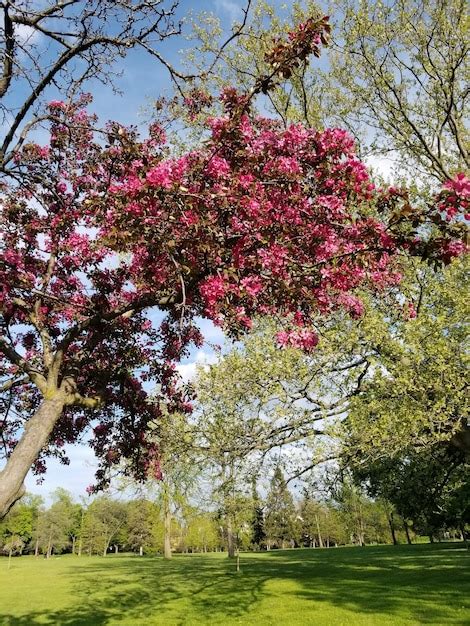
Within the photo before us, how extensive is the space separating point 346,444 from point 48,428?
12386mm

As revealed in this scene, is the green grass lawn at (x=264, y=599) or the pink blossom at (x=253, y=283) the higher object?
the pink blossom at (x=253, y=283)

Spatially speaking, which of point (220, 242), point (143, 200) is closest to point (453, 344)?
point (220, 242)

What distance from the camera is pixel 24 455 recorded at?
18.2 ft

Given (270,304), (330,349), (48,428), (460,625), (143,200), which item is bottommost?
(460,625)

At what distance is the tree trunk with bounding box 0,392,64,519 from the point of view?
5.27m

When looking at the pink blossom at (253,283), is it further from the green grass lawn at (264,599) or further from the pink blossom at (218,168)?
the green grass lawn at (264,599)

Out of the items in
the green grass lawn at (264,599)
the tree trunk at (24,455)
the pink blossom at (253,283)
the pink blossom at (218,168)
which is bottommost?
the green grass lawn at (264,599)

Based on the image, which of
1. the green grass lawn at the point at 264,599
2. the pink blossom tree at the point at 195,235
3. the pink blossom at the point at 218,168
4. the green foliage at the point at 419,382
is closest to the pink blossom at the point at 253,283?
the pink blossom tree at the point at 195,235

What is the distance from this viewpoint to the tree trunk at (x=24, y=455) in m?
5.27

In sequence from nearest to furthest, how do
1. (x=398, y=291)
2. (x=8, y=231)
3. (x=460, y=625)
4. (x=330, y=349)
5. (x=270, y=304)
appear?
(x=270, y=304) → (x=8, y=231) → (x=460, y=625) → (x=330, y=349) → (x=398, y=291)

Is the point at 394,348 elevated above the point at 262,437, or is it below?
above

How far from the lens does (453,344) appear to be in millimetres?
14953

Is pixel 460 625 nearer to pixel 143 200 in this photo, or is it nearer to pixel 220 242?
pixel 220 242

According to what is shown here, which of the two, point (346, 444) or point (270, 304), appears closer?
point (270, 304)
